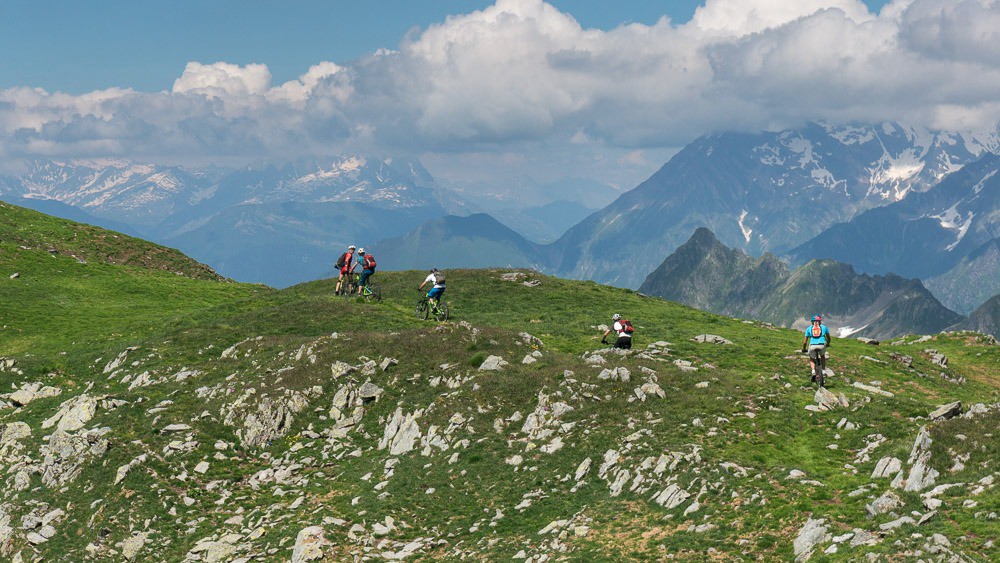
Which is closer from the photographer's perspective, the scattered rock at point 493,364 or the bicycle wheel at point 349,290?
the scattered rock at point 493,364

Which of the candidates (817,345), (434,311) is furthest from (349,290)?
(817,345)

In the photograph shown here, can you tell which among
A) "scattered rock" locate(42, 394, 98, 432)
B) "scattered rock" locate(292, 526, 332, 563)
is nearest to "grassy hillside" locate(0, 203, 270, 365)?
"scattered rock" locate(42, 394, 98, 432)

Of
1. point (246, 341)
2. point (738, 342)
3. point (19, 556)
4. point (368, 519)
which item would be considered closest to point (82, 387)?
point (246, 341)

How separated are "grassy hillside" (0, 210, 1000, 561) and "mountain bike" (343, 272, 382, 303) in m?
15.0

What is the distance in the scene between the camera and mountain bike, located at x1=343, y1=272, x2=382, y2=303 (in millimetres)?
61594

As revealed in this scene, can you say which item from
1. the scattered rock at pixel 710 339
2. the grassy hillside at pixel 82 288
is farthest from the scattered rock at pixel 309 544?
the grassy hillside at pixel 82 288

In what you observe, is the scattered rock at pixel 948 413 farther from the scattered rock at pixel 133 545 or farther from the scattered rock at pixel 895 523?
the scattered rock at pixel 133 545

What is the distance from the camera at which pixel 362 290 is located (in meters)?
61.6

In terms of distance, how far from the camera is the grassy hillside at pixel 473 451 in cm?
2241

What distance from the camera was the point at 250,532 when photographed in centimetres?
2720

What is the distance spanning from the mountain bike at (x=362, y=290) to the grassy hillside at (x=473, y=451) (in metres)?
15.0

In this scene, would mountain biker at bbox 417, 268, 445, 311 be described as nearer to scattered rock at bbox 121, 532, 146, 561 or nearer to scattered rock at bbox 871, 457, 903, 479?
scattered rock at bbox 121, 532, 146, 561

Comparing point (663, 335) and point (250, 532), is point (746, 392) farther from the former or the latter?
point (250, 532)

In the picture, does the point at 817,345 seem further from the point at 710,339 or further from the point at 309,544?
the point at 309,544
